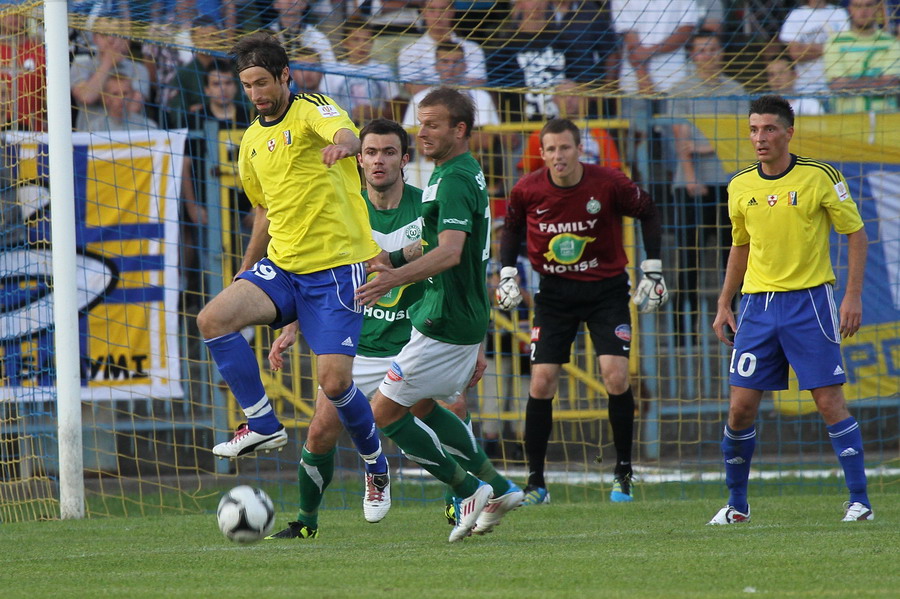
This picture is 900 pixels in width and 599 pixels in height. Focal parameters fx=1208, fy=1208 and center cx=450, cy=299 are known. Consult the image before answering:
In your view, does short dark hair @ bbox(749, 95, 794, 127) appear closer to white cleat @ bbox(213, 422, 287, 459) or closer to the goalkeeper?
the goalkeeper

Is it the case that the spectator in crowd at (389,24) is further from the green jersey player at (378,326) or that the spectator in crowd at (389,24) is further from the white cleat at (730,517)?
the white cleat at (730,517)

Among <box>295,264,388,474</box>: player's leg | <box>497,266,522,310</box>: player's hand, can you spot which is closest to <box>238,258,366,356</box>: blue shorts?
<box>295,264,388,474</box>: player's leg

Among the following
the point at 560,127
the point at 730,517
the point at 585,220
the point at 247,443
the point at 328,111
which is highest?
the point at 560,127

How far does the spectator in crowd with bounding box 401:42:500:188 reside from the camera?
931cm

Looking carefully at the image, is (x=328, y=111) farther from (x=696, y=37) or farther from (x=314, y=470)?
(x=696, y=37)

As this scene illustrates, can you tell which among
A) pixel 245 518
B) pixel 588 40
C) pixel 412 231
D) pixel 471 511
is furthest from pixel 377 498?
pixel 588 40

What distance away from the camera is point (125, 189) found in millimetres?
9062

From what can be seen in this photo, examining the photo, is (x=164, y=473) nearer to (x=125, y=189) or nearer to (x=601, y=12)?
(x=125, y=189)

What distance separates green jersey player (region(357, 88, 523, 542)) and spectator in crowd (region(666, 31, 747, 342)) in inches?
166

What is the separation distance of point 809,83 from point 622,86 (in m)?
1.44

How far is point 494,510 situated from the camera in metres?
5.57

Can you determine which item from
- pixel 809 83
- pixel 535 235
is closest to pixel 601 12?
pixel 809 83

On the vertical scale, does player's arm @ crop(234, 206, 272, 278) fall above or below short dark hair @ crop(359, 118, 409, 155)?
below

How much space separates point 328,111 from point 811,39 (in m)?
5.66
